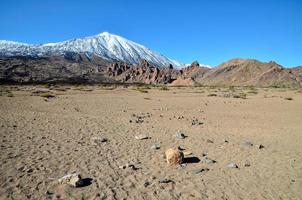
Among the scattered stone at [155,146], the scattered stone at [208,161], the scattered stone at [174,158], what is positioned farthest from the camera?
the scattered stone at [155,146]

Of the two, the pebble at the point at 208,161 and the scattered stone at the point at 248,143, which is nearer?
the pebble at the point at 208,161

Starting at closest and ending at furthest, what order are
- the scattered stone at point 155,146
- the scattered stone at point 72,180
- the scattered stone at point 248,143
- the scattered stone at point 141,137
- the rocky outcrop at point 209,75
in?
the scattered stone at point 72,180 → the scattered stone at point 155,146 → the scattered stone at point 248,143 → the scattered stone at point 141,137 → the rocky outcrop at point 209,75

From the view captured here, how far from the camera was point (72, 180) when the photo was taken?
6648 mm

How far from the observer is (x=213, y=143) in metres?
10.9

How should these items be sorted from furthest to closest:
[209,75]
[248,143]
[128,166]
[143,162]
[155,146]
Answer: [209,75]
[248,143]
[155,146]
[143,162]
[128,166]

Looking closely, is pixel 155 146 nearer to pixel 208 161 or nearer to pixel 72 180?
pixel 208 161

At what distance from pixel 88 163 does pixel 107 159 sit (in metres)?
0.60

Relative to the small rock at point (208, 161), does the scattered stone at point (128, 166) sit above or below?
below

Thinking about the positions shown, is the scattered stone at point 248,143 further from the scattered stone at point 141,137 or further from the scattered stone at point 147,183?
the scattered stone at point 147,183

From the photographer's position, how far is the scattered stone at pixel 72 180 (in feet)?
21.5

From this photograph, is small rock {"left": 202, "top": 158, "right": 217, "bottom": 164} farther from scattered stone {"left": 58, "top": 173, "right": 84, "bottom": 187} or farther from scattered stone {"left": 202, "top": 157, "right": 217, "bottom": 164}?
scattered stone {"left": 58, "top": 173, "right": 84, "bottom": 187}

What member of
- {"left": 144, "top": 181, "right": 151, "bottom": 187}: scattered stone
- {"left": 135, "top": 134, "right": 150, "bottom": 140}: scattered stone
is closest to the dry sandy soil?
{"left": 144, "top": 181, "right": 151, "bottom": 187}: scattered stone

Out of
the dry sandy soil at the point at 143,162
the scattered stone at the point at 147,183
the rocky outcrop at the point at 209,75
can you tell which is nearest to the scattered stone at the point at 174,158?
the dry sandy soil at the point at 143,162

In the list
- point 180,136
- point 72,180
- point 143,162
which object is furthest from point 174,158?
point 180,136
